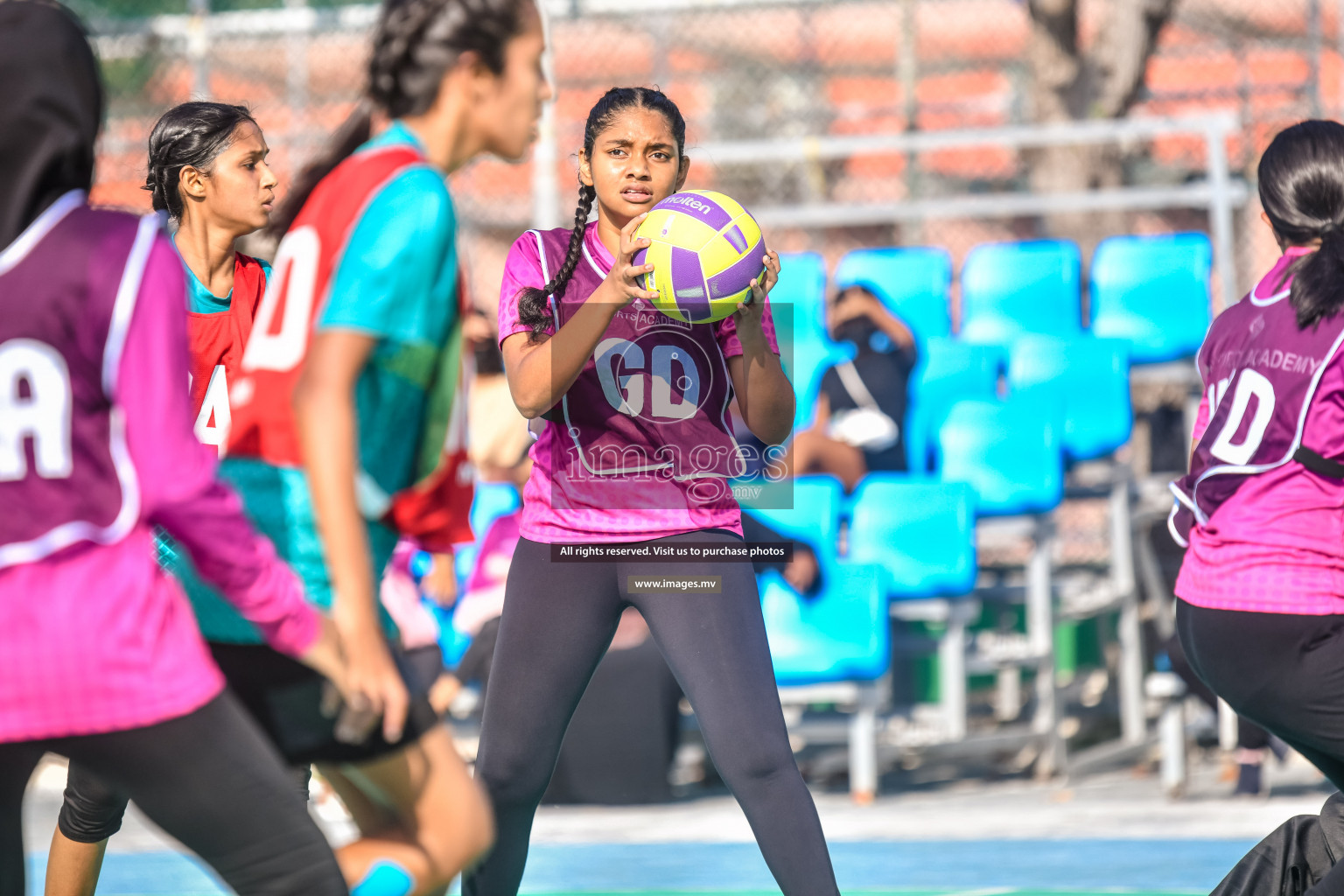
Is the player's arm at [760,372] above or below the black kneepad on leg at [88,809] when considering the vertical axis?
above

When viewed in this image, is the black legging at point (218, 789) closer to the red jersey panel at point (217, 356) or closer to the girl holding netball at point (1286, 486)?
the red jersey panel at point (217, 356)

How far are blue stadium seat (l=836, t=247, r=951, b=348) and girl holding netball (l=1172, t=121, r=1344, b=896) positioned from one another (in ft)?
17.9

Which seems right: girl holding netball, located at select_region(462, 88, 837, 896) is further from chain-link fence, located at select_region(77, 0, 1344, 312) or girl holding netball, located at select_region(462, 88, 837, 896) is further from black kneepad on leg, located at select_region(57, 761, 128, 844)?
chain-link fence, located at select_region(77, 0, 1344, 312)

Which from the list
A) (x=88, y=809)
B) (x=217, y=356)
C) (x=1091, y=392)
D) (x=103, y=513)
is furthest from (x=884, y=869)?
(x=103, y=513)

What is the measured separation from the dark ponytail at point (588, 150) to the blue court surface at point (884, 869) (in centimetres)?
267

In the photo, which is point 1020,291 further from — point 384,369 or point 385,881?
point 385,881

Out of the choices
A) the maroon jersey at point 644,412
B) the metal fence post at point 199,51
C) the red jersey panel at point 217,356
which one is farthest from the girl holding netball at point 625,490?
the metal fence post at point 199,51

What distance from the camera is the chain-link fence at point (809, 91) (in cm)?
1006

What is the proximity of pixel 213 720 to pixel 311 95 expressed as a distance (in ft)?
34.2

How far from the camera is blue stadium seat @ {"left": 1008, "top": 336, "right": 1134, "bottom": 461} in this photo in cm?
798

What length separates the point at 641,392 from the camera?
12.6ft

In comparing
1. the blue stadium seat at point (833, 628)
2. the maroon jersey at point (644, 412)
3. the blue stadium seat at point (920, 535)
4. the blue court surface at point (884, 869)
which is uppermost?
the maroon jersey at point (644, 412)

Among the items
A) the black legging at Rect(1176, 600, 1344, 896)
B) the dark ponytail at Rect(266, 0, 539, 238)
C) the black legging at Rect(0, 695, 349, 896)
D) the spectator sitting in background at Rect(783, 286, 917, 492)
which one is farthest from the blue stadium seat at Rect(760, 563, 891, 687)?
the black legging at Rect(0, 695, 349, 896)

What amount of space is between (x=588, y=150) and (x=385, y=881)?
1943 millimetres
